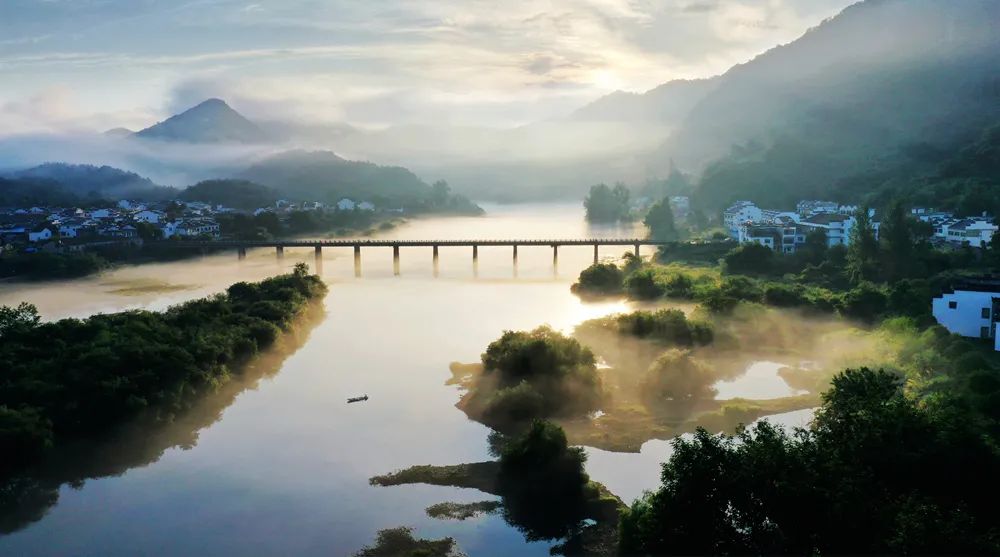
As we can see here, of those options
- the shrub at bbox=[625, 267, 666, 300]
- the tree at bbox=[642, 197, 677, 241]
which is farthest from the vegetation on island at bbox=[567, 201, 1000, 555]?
the tree at bbox=[642, 197, 677, 241]

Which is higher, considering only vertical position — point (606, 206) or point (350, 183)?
point (350, 183)

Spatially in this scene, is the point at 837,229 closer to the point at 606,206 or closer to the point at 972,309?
the point at 972,309

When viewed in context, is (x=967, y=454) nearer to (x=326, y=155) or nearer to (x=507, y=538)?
(x=507, y=538)

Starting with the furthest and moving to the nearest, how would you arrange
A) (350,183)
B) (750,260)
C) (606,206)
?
(350,183) → (606,206) → (750,260)

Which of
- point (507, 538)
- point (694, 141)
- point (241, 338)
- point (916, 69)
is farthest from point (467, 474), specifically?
point (694, 141)

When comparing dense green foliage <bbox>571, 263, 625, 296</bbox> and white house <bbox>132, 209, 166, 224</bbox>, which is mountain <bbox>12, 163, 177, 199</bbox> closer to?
white house <bbox>132, 209, 166, 224</bbox>

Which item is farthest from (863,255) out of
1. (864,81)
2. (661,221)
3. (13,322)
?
(864,81)

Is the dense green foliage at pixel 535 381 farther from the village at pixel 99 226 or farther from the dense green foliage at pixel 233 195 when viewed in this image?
the dense green foliage at pixel 233 195
